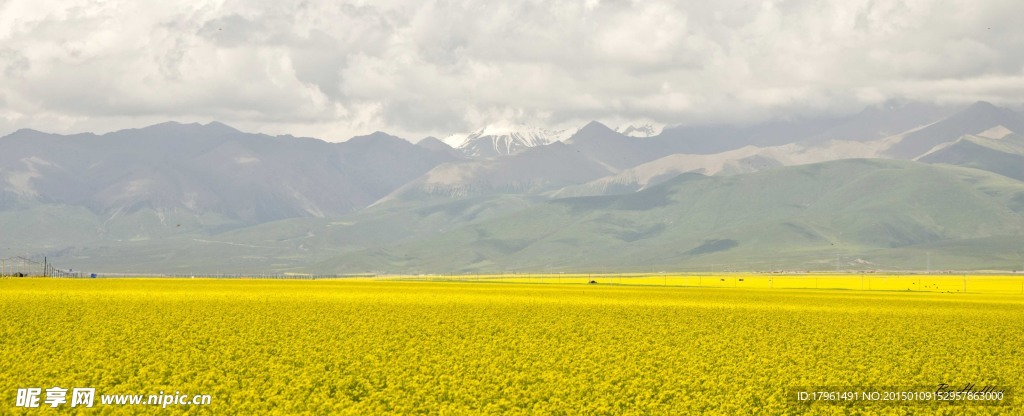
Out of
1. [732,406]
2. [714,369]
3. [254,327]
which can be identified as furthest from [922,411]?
[254,327]

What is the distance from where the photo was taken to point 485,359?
152ft

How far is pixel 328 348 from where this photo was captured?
50.1m

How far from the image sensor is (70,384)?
37.2 meters

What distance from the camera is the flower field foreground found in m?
36.3

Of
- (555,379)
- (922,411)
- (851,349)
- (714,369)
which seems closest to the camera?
(922,411)

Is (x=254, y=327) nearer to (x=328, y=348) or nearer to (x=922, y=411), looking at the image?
(x=328, y=348)

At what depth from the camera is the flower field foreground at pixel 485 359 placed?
36.3 meters

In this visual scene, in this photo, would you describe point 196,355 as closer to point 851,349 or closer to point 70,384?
point 70,384

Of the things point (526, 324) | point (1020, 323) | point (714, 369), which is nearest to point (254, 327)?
point (526, 324)

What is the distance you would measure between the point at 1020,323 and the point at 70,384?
6757 cm

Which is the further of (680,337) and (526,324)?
(526,324)

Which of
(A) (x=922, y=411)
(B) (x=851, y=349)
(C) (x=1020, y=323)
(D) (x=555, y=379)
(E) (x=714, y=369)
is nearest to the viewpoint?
(A) (x=922, y=411)

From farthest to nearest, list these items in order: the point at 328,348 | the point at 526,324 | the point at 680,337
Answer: the point at 526,324 < the point at 680,337 < the point at 328,348

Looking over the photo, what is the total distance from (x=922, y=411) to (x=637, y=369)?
11.8 meters
